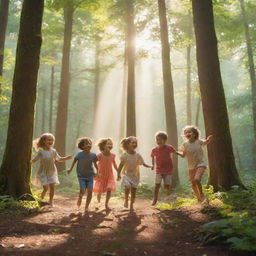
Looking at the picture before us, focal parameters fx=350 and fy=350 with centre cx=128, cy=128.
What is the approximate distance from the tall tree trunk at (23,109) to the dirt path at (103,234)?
113 centimetres

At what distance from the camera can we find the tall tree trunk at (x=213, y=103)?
856cm

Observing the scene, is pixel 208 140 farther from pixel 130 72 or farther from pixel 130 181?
pixel 130 72

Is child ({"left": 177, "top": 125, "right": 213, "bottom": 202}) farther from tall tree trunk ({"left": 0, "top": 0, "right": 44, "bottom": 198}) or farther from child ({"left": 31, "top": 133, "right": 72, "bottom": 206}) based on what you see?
tall tree trunk ({"left": 0, "top": 0, "right": 44, "bottom": 198})

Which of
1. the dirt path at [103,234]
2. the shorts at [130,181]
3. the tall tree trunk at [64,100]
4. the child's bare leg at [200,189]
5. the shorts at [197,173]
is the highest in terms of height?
the tall tree trunk at [64,100]

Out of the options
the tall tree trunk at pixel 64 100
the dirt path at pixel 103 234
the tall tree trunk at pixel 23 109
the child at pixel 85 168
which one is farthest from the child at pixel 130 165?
the tall tree trunk at pixel 64 100

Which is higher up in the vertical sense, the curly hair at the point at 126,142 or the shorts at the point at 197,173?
the curly hair at the point at 126,142

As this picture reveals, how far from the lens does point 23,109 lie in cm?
862

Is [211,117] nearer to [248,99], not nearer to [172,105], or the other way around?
[172,105]

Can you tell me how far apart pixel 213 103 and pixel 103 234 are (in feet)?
15.3

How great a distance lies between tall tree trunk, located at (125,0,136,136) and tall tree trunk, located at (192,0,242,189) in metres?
7.88

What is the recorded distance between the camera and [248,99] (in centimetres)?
2766

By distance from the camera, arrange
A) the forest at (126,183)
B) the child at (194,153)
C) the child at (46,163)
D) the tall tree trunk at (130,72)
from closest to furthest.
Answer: the forest at (126,183) < the child at (194,153) < the child at (46,163) < the tall tree trunk at (130,72)

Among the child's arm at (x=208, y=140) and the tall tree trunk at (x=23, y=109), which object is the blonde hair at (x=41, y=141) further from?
the child's arm at (x=208, y=140)

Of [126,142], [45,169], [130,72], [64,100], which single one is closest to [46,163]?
[45,169]
